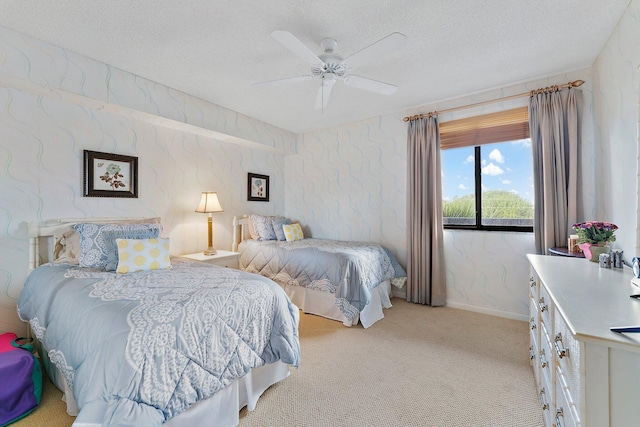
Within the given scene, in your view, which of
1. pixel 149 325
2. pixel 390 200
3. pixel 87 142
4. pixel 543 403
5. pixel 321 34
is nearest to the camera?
pixel 149 325

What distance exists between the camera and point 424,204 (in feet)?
11.3

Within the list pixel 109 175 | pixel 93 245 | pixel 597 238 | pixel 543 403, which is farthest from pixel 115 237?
pixel 597 238

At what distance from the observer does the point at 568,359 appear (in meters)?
1.07

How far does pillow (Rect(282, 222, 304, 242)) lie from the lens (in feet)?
13.6

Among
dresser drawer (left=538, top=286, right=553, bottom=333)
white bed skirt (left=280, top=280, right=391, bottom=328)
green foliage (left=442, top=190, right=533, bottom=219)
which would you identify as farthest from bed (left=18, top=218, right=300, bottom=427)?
green foliage (left=442, top=190, right=533, bottom=219)

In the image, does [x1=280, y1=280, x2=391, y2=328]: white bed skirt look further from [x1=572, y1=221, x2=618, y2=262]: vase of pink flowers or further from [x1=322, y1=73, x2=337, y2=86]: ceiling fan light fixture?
[x1=322, y1=73, x2=337, y2=86]: ceiling fan light fixture

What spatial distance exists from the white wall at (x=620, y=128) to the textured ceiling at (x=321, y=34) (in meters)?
0.17

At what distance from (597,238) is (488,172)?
5.12ft

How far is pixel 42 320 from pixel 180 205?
188 centimetres

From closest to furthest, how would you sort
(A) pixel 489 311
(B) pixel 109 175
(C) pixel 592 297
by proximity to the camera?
(C) pixel 592 297
(B) pixel 109 175
(A) pixel 489 311

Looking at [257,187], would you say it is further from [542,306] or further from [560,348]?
[560,348]

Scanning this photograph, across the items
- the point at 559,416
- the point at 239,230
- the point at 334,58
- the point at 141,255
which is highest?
the point at 334,58

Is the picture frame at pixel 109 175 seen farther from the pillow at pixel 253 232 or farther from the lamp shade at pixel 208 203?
A: the pillow at pixel 253 232

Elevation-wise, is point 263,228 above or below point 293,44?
below
